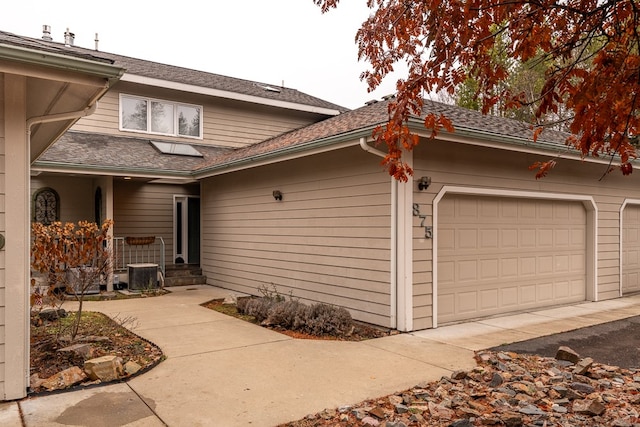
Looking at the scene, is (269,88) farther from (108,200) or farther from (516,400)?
(516,400)

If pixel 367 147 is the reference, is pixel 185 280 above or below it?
below

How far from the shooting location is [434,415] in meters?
3.49

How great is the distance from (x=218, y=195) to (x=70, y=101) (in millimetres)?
6973

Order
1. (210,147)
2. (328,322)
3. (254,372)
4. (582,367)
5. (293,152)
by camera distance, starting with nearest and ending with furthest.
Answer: (582,367) < (254,372) < (328,322) < (293,152) < (210,147)

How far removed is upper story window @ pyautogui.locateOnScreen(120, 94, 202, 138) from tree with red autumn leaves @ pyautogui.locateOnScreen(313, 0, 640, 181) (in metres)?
9.95

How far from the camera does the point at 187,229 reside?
12.6m

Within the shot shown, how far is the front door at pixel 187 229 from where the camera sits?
1248 cm

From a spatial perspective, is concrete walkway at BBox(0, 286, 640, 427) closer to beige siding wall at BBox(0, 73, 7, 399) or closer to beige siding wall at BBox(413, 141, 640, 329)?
beige siding wall at BBox(0, 73, 7, 399)

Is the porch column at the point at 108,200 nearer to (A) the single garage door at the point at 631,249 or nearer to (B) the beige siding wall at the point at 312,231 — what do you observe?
(B) the beige siding wall at the point at 312,231

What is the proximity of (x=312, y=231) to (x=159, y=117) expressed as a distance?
7.20 meters

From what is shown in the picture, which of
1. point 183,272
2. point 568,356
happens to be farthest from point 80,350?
→ point 183,272

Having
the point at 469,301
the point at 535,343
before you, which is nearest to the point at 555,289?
the point at 469,301

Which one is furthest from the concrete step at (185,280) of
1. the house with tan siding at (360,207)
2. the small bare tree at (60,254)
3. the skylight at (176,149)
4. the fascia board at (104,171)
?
the small bare tree at (60,254)

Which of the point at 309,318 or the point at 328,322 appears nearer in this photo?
the point at 328,322
